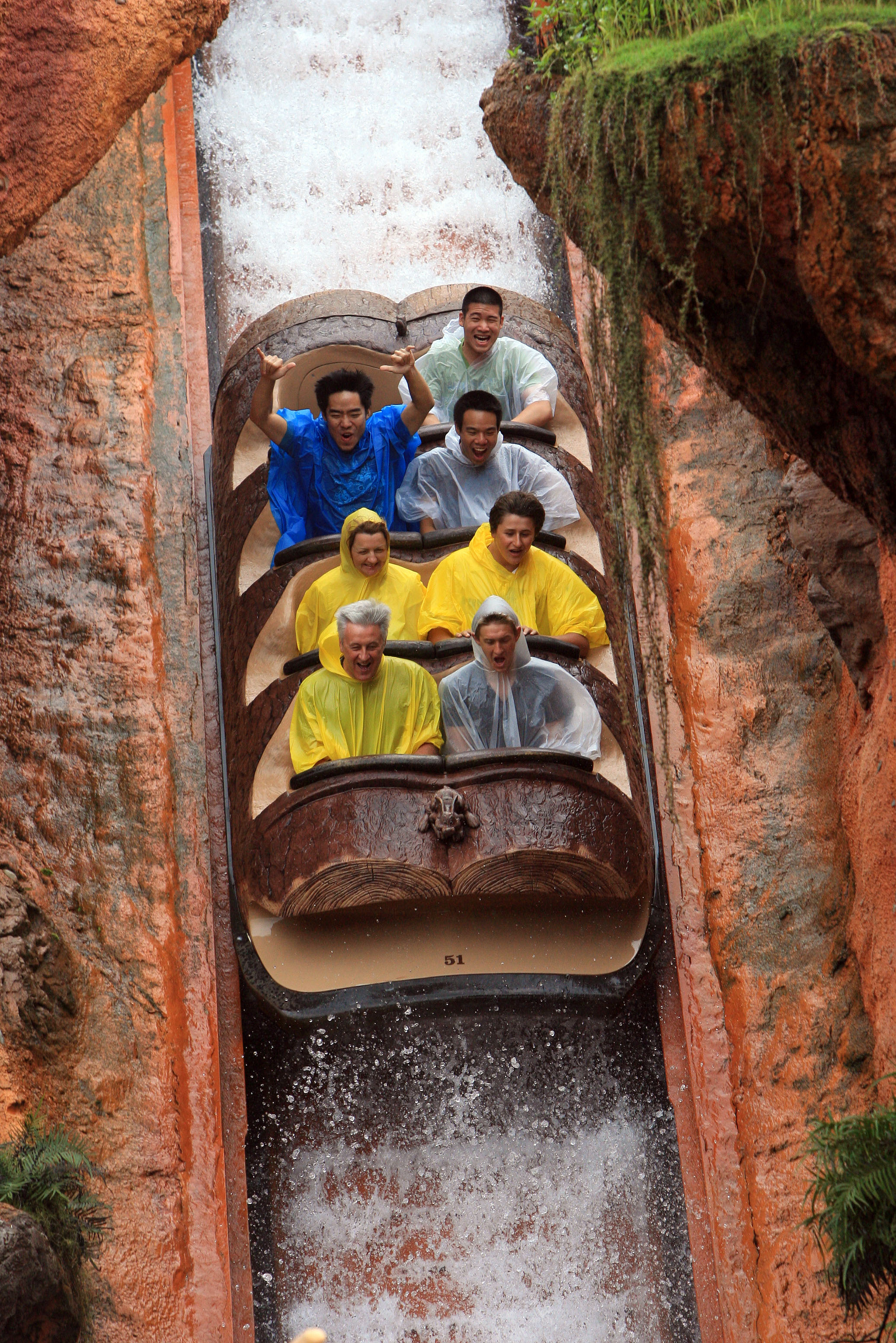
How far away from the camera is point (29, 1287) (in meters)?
3.95

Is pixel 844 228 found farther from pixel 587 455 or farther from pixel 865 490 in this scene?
pixel 587 455

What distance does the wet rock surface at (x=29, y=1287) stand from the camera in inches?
152

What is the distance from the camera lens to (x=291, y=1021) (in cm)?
540

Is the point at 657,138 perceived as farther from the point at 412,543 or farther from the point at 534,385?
the point at 534,385

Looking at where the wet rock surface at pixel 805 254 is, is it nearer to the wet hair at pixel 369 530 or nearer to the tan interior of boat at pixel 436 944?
the wet hair at pixel 369 530

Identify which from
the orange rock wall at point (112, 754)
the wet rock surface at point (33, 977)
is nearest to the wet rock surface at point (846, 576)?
the orange rock wall at point (112, 754)

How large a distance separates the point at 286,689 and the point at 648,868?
57.2 inches

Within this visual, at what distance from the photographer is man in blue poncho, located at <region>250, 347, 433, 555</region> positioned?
628 cm

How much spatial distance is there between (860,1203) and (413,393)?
3.77m

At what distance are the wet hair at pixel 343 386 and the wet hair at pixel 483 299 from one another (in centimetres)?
72

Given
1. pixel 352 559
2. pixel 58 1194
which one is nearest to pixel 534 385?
pixel 352 559

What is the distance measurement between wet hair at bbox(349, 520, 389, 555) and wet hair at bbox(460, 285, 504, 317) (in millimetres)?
1532

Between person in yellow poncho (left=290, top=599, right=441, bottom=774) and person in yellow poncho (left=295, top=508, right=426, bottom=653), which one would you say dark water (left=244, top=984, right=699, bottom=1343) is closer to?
person in yellow poncho (left=290, top=599, right=441, bottom=774)

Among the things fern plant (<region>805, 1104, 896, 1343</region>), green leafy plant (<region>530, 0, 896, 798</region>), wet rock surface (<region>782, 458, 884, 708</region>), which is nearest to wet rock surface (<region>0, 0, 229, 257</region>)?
green leafy plant (<region>530, 0, 896, 798</region>)
